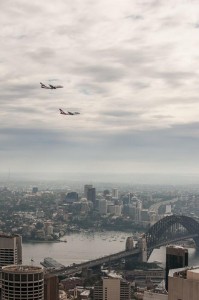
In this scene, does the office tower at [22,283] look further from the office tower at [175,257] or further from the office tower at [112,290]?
the office tower at [175,257]

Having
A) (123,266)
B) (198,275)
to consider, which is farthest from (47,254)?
(198,275)

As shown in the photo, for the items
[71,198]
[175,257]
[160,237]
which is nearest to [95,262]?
[175,257]

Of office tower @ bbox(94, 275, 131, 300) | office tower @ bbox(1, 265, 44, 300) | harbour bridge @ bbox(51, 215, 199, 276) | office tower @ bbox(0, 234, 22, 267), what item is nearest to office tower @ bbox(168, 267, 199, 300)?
office tower @ bbox(1, 265, 44, 300)

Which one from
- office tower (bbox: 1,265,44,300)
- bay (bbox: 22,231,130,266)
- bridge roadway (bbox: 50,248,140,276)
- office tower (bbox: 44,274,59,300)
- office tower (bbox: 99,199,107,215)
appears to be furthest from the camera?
office tower (bbox: 99,199,107,215)

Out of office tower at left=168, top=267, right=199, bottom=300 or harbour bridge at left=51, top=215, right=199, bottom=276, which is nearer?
office tower at left=168, top=267, right=199, bottom=300

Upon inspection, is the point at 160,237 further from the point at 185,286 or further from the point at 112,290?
the point at 185,286

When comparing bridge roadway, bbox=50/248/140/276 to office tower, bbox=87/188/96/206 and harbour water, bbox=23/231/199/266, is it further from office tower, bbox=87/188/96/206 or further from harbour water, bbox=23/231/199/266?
office tower, bbox=87/188/96/206
